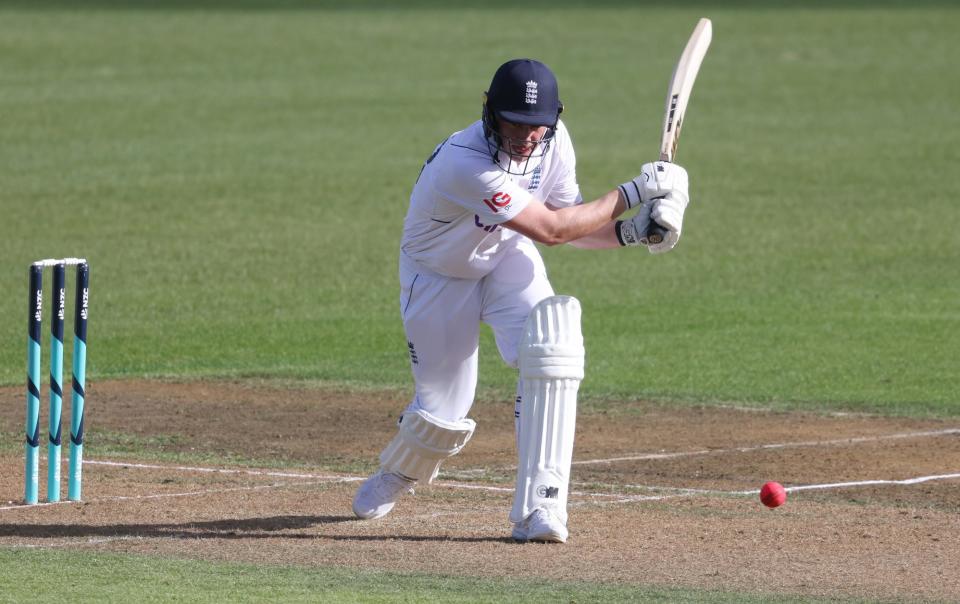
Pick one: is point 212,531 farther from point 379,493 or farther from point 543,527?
point 543,527

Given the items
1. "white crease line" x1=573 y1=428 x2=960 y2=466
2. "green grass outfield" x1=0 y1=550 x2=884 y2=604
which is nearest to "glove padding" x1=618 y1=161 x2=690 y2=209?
"green grass outfield" x1=0 y1=550 x2=884 y2=604

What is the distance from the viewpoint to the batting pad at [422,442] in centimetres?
774

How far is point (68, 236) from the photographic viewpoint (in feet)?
58.5

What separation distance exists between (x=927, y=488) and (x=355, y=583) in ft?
11.7

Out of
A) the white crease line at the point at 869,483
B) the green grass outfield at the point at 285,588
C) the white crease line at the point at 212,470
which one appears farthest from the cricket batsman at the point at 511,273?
the white crease line at the point at 869,483

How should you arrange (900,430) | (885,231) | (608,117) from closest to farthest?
(900,430) → (885,231) → (608,117)

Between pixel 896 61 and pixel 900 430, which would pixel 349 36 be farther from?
pixel 900 430

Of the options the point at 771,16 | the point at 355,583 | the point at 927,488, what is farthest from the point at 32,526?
the point at 771,16

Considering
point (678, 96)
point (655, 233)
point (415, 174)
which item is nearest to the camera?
point (655, 233)

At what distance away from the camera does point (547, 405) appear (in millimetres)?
7258

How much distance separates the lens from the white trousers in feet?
25.3

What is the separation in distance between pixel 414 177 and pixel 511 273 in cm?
1409

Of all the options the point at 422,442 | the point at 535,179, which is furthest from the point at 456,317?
the point at 535,179

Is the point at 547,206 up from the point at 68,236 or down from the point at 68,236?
up
